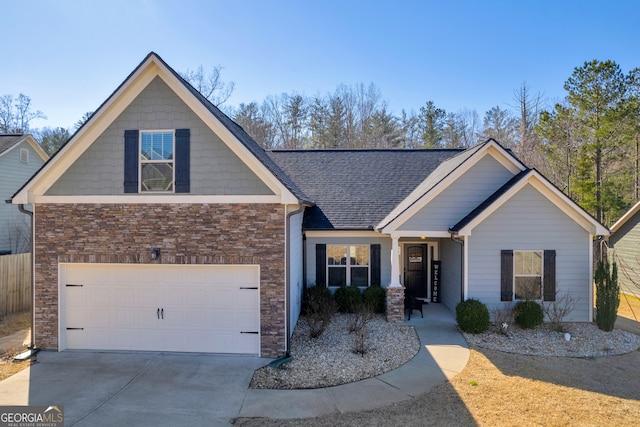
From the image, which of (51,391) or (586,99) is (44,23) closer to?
(51,391)

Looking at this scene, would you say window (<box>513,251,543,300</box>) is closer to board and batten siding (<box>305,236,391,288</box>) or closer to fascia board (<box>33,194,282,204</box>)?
board and batten siding (<box>305,236,391,288</box>)

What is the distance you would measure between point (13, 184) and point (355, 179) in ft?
50.9

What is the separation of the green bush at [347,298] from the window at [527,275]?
15.8ft

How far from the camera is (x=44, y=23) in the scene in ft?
33.5

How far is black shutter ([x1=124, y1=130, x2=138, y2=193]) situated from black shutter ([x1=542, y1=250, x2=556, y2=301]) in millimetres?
11533

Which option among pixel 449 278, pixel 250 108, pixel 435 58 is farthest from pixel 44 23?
pixel 250 108

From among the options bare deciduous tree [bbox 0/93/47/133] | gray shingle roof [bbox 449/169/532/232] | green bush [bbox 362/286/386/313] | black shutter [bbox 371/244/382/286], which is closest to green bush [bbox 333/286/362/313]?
green bush [bbox 362/286/386/313]

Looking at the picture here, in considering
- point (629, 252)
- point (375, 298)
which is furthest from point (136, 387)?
point (629, 252)

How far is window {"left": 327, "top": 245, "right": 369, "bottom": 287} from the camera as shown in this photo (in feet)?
42.2

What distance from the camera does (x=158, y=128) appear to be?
8.72m

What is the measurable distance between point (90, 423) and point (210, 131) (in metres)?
6.04

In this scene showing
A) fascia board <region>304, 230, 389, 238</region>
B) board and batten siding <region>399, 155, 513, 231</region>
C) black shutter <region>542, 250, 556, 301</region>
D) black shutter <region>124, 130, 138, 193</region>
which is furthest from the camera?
fascia board <region>304, 230, 389, 238</region>

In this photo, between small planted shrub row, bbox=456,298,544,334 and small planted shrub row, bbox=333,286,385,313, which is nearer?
small planted shrub row, bbox=456,298,544,334

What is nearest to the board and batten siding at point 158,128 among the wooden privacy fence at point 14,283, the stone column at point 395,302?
the stone column at point 395,302
